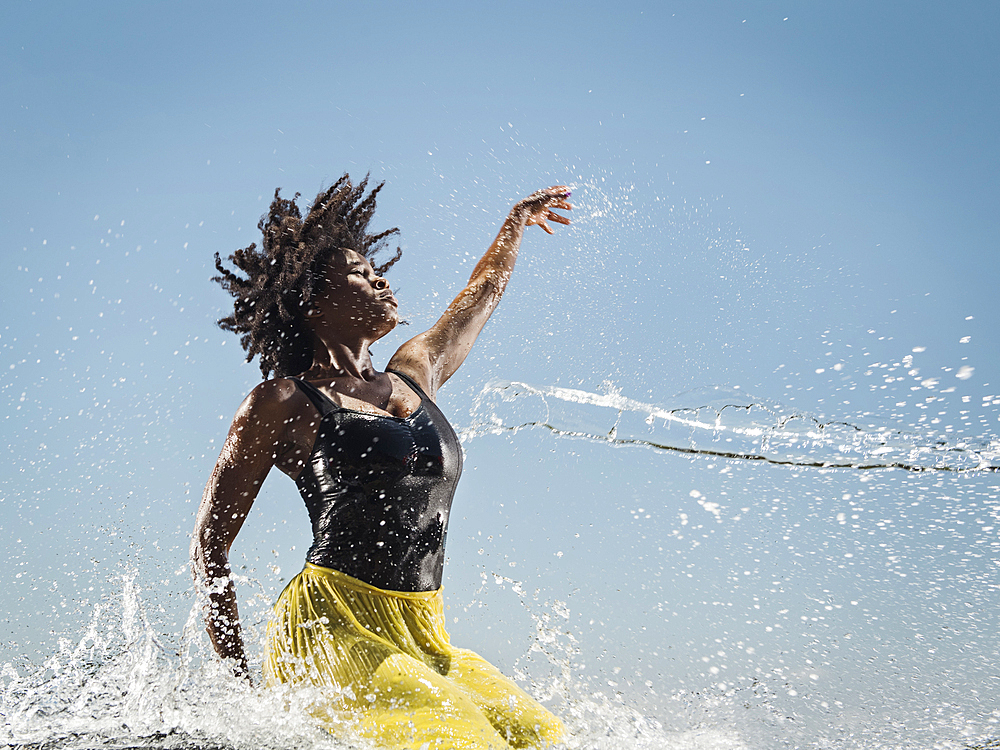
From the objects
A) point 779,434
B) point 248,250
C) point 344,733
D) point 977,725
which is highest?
point 248,250

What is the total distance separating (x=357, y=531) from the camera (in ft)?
7.57

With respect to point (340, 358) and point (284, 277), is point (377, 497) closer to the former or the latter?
point (340, 358)

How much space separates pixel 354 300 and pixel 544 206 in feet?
5.02

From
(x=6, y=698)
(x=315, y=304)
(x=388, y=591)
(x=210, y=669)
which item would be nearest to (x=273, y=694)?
(x=210, y=669)

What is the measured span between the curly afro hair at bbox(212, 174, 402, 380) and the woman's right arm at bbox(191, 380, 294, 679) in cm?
63

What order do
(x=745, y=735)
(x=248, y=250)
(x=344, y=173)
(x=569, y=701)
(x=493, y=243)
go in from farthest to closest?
(x=493, y=243), (x=344, y=173), (x=248, y=250), (x=745, y=735), (x=569, y=701)

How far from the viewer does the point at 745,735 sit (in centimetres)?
280

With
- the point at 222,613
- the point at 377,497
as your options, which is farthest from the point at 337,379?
the point at 222,613

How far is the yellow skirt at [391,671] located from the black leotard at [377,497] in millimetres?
71

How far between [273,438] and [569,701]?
4.94 ft

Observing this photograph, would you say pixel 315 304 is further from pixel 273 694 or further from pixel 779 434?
pixel 779 434

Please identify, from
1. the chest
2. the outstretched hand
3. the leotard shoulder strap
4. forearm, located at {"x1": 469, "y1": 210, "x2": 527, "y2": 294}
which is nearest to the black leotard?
the chest

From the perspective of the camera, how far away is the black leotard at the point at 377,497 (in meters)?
2.30

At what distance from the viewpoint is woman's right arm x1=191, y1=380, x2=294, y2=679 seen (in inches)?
88.0
